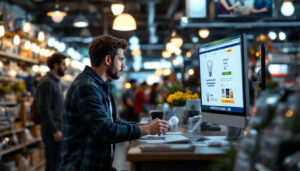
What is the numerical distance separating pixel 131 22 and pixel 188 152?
4535 mm

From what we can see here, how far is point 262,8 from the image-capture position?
6.04m

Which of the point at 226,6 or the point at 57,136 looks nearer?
the point at 57,136

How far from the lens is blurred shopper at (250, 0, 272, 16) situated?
599cm

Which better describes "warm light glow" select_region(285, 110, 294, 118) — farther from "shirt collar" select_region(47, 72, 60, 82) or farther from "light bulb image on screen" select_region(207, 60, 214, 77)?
"shirt collar" select_region(47, 72, 60, 82)

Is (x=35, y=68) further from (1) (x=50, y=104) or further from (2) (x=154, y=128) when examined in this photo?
(2) (x=154, y=128)

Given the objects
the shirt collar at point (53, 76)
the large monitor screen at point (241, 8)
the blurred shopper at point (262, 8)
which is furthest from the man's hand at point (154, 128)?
the blurred shopper at point (262, 8)

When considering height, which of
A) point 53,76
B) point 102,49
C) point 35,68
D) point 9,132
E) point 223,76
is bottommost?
point 9,132

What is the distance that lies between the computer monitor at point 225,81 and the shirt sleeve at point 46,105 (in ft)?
9.13

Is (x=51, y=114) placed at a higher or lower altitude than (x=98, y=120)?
lower

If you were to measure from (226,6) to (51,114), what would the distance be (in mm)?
3074

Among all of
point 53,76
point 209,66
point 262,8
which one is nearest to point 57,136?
point 53,76

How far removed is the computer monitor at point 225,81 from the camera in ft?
7.13

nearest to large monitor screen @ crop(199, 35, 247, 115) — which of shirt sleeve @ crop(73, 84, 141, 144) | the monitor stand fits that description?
the monitor stand

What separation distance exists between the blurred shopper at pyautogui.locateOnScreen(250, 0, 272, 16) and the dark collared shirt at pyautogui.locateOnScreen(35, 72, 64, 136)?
3.18 meters
